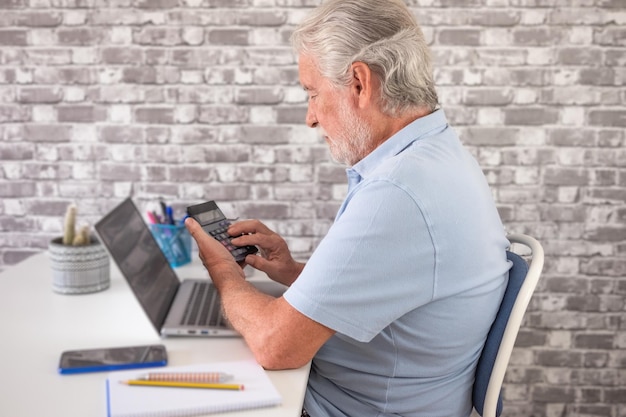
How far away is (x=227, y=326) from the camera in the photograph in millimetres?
1304

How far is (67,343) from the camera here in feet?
4.11

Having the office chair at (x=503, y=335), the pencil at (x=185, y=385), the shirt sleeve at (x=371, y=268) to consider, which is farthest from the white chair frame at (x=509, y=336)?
the pencil at (x=185, y=385)

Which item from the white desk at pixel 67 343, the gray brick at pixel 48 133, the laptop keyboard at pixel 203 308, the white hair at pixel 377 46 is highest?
the white hair at pixel 377 46

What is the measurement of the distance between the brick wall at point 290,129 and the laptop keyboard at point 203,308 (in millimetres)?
597

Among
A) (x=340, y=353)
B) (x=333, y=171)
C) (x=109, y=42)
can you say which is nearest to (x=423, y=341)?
(x=340, y=353)

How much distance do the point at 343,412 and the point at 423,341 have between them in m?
0.21

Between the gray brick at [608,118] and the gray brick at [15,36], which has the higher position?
the gray brick at [15,36]

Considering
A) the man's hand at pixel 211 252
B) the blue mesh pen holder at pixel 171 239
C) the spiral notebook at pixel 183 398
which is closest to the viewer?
the spiral notebook at pixel 183 398

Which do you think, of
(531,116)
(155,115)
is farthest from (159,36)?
(531,116)

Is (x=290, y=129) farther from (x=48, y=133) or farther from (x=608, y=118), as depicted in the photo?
(x=608, y=118)

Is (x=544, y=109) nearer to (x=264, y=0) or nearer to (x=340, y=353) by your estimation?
(x=264, y=0)

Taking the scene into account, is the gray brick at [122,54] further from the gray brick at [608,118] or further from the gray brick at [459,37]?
the gray brick at [608,118]

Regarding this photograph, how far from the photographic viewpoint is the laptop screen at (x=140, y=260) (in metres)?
1.29

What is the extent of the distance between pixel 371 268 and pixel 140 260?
0.61m
